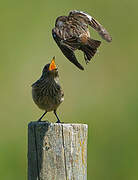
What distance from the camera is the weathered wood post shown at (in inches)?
212

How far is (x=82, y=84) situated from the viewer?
11055mm

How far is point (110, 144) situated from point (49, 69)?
3196 mm

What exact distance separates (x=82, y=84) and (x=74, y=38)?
523cm

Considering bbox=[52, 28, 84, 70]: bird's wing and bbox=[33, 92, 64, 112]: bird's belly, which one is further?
bbox=[33, 92, 64, 112]: bird's belly

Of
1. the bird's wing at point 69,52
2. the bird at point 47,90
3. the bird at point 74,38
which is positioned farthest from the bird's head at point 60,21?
the bird at point 47,90

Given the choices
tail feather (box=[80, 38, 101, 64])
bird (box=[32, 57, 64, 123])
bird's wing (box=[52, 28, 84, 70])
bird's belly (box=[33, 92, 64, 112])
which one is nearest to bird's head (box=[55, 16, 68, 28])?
tail feather (box=[80, 38, 101, 64])

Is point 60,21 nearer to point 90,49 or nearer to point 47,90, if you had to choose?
point 90,49

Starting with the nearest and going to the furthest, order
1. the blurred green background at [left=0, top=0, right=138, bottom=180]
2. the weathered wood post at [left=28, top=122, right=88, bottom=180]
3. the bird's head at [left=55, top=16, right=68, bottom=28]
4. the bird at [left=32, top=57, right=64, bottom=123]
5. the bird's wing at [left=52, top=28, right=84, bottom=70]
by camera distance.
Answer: the weathered wood post at [left=28, top=122, right=88, bottom=180], the bird's wing at [left=52, top=28, right=84, bottom=70], the bird's head at [left=55, top=16, right=68, bottom=28], the bird at [left=32, top=57, right=64, bottom=123], the blurred green background at [left=0, top=0, right=138, bottom=180]

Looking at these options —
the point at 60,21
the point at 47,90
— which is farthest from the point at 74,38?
the point at 47,90

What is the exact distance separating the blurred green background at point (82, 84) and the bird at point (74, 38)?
3.19 metres

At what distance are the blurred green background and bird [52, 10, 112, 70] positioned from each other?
319cm

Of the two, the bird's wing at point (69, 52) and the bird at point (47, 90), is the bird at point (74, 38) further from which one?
the bird at point (47, 90)

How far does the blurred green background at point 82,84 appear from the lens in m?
9.38

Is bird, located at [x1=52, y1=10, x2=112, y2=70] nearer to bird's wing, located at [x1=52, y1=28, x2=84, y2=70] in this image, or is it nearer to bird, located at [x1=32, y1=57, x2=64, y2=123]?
bird's wing, located at [x1=52, y1=28, x2=84, y2=70]
